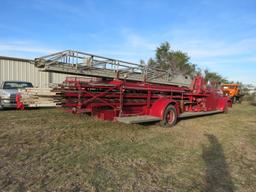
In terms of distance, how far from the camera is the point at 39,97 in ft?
28.7

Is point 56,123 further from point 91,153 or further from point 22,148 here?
point 91,153

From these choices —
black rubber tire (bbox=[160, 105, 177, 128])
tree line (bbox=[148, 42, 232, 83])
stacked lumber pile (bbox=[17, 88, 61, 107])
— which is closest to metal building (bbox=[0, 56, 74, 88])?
stacked lumber pile (bbox=[17, 88, 61, 107])

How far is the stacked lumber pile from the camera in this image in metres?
7.95

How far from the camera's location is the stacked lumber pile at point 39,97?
7.95 meters

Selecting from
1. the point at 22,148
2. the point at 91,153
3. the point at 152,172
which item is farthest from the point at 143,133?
the point at 22,148

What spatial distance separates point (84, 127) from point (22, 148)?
269cm

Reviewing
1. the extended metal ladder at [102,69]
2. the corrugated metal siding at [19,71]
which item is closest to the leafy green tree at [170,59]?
the corrugated metal siding at [19,71]

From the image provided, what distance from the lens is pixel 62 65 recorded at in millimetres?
7070

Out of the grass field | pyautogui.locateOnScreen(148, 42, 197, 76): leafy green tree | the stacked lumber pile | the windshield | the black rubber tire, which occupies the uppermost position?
pyautogui.locateOnScreen(148, 42, 197, 76): leafy green tree

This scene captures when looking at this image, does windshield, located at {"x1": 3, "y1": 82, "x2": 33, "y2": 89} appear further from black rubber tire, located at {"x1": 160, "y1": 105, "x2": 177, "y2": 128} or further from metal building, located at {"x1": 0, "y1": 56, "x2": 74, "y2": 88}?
black rubber tire, located at {"x1": 160, "y1": 105, "x2": 177, "y2": 128}

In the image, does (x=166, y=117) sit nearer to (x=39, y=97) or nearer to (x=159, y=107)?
(x=159, y=107)

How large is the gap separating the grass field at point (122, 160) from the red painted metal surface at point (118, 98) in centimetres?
71

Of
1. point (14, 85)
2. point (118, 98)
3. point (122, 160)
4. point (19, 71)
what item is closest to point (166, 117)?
point (118, 98)

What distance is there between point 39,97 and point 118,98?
354 centimetres
